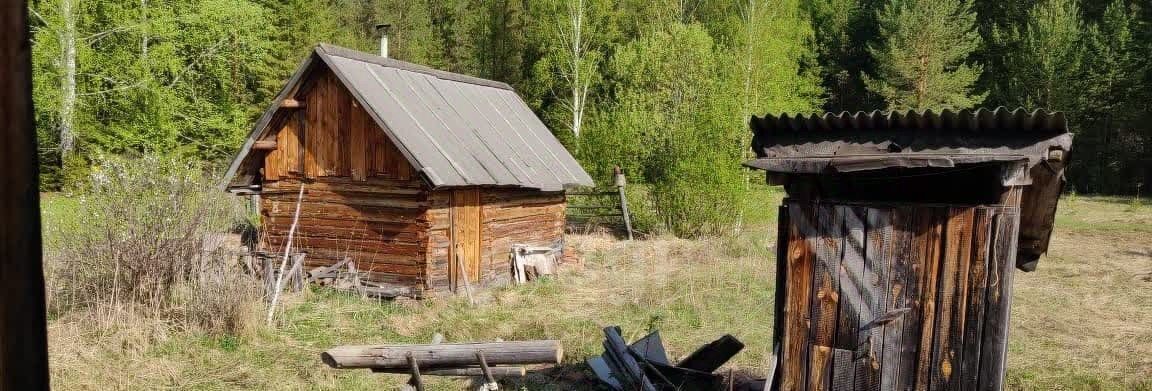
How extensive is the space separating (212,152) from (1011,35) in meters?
36.2

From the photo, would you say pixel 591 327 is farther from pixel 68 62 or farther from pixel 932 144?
pixel 68 62

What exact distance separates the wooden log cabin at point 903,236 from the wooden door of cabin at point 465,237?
683 centimetres

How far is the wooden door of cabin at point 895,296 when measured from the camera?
4.86m

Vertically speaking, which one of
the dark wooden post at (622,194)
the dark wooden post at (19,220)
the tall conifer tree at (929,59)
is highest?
the tall conifer tree at (929,59)

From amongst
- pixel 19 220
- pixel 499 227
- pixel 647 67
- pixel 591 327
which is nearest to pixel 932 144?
pixel 19 220

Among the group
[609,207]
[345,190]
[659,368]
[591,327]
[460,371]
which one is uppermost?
[345,190]

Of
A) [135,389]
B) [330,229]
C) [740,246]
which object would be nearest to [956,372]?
[135,389]

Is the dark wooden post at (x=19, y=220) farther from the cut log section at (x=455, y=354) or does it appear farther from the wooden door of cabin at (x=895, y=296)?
the wooden door of cabin at (x=895, y=296)

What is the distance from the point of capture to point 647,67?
2361 cm

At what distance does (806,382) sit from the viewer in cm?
531

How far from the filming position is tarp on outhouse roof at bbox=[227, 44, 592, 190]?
11.0 meters

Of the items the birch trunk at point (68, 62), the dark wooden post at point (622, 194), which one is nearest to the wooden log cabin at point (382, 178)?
the dark wooden post at point (622, 194)

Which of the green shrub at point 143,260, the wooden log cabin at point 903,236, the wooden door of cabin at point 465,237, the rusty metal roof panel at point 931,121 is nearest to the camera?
the rusty metal roof panel at point 931,121

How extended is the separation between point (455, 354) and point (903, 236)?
357 centimetres
